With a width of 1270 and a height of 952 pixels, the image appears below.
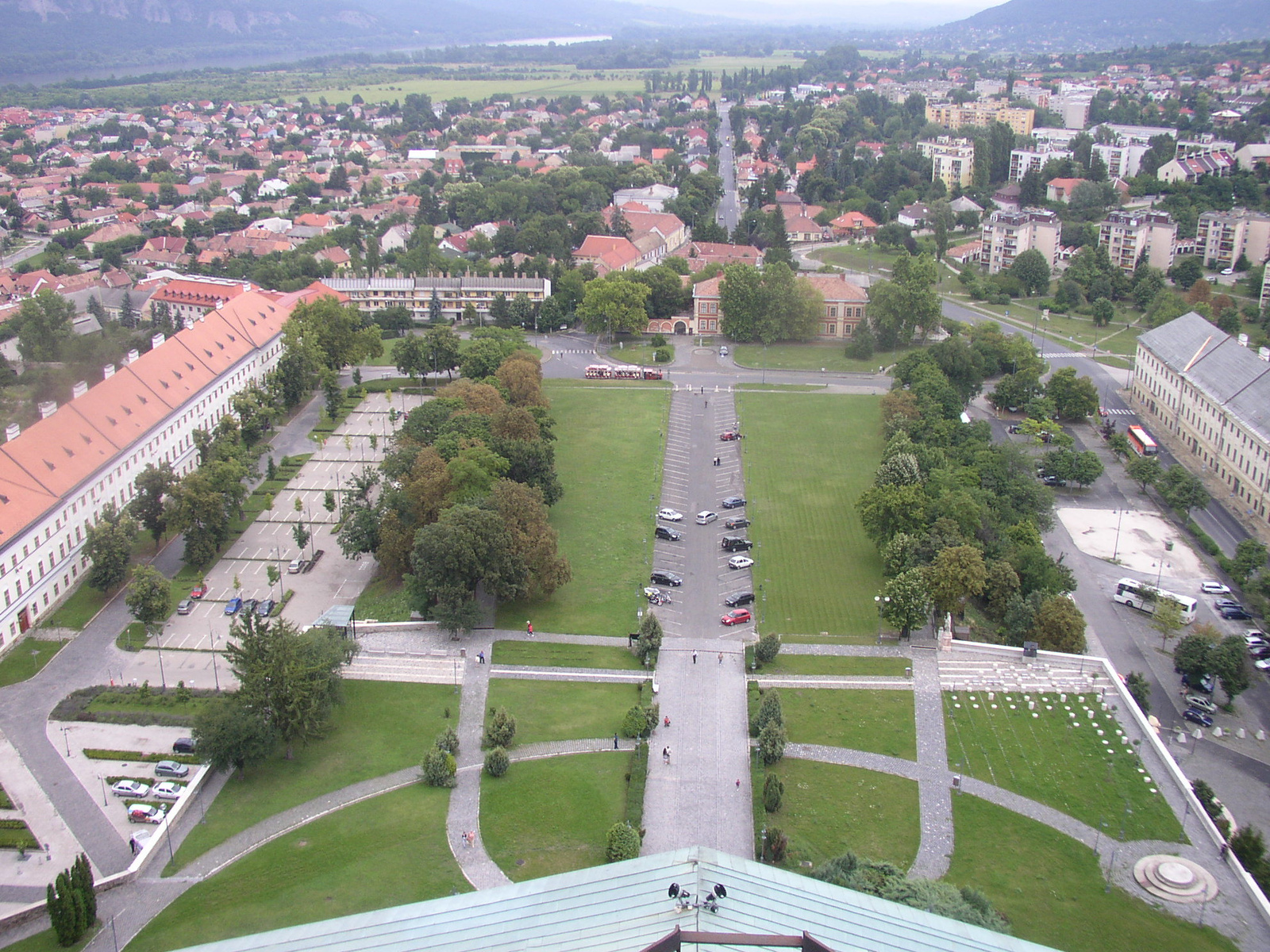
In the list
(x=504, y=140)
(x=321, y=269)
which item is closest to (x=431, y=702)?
(x=321, y=269)

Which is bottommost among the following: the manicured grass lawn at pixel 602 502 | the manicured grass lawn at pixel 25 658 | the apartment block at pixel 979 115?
the manicured grass lawn at pixel 602 502

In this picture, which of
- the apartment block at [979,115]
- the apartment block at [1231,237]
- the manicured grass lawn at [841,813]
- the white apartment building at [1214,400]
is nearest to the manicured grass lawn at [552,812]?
the manicured grass lawn at [841,813]

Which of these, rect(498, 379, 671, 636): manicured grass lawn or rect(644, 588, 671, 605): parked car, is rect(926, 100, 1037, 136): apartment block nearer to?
rect(498, 379, 671, 636): manicured grass lawn

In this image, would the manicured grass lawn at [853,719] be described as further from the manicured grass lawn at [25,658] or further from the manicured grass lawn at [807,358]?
the manicured grass lawn at [807,358]

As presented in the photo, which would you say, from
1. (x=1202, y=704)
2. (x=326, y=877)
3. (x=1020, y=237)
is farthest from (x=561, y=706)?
(x=1020, y=237)

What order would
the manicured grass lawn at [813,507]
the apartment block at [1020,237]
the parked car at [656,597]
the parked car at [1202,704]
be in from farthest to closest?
1. the apartment block at [1020,237]
2. the parked car at [656,597]
3. the manicured grass lawn at [813,507]
4. the parked car at [1202,704]

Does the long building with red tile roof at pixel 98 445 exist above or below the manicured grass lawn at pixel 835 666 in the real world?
above

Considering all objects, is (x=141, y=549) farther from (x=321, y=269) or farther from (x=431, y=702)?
(x=321, y=269)
